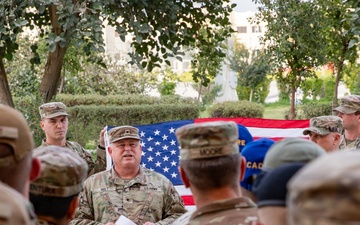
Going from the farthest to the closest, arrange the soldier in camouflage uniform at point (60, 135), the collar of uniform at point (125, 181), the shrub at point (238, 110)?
the shrub at point (238, 110) < the soldier in camouflage uniform at point (60, 135) < the collar of uniform at point (125, 181)

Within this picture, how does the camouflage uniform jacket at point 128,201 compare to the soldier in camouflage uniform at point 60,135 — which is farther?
the soldier in camouflage uniform at point 60,135

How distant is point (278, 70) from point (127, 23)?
9.75 meters

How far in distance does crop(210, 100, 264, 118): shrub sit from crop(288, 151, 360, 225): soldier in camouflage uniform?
19.0 meters

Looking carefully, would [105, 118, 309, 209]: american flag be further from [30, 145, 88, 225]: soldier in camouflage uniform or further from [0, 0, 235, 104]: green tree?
[30, 145, 88, 225]: soldier in camouflage uniform

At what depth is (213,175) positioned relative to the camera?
10.2ft

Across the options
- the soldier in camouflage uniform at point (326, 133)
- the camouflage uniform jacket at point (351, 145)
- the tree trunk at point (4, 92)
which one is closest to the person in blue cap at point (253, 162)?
the soldier in camouflage uniform at point (326, 133)

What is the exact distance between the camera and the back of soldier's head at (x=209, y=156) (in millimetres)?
3111

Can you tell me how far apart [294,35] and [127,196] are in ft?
42.5

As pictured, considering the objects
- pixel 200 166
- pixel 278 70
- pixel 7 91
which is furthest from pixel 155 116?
pixel 200 166

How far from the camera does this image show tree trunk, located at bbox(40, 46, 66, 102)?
11.3 metres

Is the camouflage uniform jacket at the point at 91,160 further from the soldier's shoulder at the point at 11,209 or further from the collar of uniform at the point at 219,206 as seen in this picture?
the soldier's shoulder at the point at 11,209

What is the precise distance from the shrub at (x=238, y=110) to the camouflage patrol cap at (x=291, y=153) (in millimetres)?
18044

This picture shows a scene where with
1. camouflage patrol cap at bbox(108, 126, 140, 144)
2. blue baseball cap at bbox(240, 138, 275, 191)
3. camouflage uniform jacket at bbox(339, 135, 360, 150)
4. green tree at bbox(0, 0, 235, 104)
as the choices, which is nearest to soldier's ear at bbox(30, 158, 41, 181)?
blue baseball cap at bbox(240, 138, 275, 191)

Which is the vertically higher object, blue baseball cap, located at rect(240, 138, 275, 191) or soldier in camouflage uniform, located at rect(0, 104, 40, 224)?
soldier in camouflage uniform, located at rect(0, 104, 40, 224)
